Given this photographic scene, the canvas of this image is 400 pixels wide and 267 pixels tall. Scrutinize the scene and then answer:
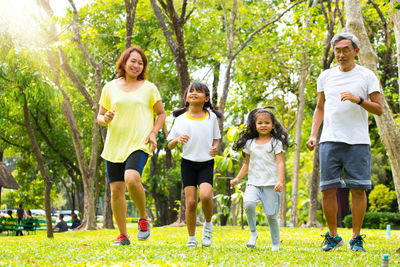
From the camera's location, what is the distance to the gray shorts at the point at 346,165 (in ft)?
17.9

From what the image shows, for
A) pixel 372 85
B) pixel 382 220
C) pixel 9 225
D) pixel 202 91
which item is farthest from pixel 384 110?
pixel 382 220

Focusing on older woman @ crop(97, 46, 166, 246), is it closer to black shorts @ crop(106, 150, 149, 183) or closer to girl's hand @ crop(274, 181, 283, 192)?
black shorts @ crop(106, 150, 149, 183)

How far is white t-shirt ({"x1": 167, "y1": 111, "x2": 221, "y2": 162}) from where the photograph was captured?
585cm

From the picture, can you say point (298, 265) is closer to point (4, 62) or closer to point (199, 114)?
point (199, 114)

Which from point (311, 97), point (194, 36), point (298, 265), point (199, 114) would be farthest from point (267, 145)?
point (194, 36)

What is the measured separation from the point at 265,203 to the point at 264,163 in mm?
473

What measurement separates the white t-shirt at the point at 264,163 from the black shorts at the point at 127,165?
4.21ft

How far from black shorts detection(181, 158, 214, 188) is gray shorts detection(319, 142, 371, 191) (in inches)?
52.5

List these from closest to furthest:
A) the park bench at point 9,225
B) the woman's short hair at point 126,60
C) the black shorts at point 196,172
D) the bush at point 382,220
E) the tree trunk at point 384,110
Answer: the black shorts at point 196,172 → the woman's short hair at point 126,60 → the tree trunk at point 384,110 → the park bench at point 9,225 → the bush at point 382,220

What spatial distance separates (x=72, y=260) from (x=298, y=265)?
6.11 feet

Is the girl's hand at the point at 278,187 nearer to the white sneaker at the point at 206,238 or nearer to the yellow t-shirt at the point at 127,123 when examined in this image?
the white sneaker at the point at 206,238

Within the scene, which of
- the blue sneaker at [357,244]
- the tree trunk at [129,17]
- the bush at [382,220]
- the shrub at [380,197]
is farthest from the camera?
the shrub at [380,197]

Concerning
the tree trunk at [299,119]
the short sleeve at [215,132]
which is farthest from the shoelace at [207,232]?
the tree trunk at [299,119]

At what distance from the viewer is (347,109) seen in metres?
5.56
